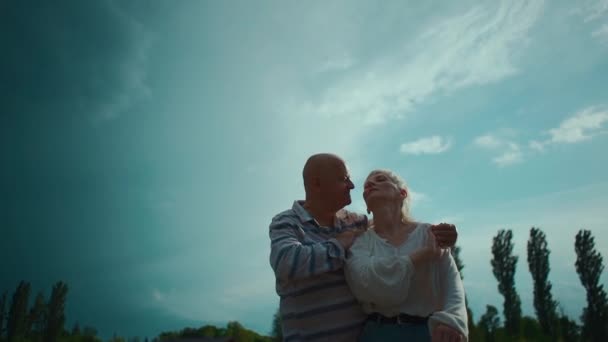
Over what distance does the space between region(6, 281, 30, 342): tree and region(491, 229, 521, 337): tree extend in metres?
35.9

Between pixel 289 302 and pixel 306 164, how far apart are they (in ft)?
3.47

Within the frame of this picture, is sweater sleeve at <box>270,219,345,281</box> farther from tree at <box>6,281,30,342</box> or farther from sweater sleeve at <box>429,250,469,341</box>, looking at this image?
tree at <box>6,281,30,342</box>

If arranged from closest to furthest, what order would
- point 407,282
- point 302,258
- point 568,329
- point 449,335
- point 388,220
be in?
1. point 449,335
2. point 407,282
3. point 302,258
4. point 388,220
5. point 568,329

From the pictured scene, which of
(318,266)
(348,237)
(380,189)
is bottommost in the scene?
(318,266)

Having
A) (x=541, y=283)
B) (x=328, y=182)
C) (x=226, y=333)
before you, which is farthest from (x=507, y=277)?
(x=328, y=182)

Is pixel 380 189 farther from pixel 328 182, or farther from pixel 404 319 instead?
pixel 404 319

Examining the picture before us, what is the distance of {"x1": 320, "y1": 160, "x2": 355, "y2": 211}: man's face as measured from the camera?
10.1ft

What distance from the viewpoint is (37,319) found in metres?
33.5

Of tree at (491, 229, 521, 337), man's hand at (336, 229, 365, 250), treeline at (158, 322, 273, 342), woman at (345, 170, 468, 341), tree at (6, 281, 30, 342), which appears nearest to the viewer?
woman at (345, 170, 468, 341)

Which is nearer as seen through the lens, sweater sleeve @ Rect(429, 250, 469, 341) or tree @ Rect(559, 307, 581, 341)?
sweater sleeve @ Rect(429, 250, 469, 341)

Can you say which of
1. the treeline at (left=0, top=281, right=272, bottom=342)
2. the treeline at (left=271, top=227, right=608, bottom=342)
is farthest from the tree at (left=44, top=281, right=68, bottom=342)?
the treeline at (left=271, top=227, right=608, bottom=342)

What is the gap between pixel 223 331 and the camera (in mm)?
40500

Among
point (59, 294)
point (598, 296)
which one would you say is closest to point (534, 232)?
point (598, 296)

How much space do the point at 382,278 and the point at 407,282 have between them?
0.15 metres
